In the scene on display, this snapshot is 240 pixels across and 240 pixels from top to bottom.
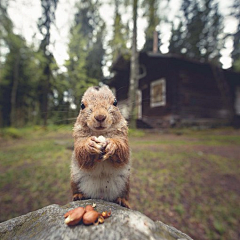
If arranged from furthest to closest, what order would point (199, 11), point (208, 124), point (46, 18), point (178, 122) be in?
point (208, 124) < point (178, 122) < point (199, 11) < point (46, 18)

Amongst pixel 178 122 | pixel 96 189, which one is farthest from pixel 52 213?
pixel 178 122

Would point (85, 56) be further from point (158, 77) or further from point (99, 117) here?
point (158, 77)

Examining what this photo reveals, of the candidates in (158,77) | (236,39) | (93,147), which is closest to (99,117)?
(93,147)

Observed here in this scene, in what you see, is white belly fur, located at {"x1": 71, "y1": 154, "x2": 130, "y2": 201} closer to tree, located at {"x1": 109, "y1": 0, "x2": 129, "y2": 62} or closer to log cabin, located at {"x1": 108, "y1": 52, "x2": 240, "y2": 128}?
tree, located at {"x1": 109, "y1": 0, "x2": 129, "y2": 62}

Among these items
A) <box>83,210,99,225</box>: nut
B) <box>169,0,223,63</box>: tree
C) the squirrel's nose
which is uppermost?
<box>169,0,223,63</box>: tree

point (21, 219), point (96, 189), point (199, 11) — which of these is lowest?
point (21, 219)

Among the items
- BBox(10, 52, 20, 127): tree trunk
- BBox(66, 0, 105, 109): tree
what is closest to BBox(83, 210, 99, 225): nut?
BBox(66, 0, 105, 109): tree

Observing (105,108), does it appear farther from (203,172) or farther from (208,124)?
(208,124)
